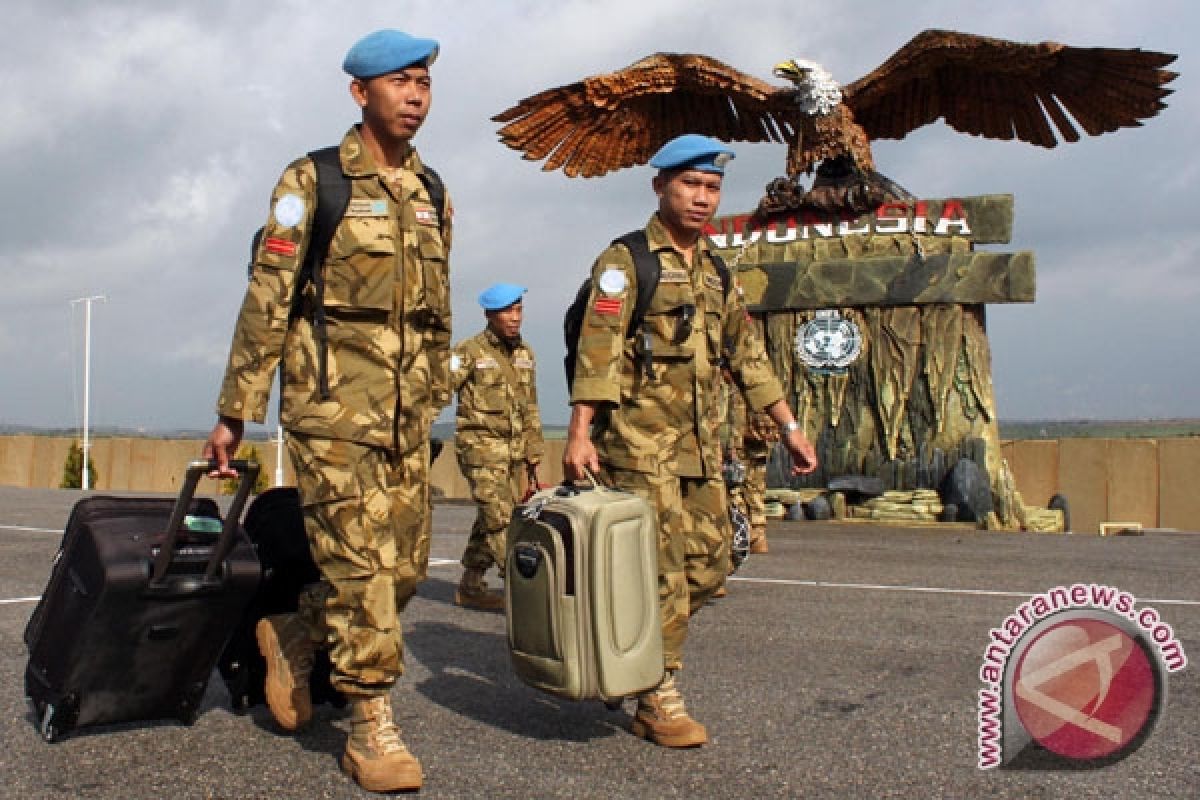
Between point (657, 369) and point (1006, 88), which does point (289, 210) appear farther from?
point (1006, 88)

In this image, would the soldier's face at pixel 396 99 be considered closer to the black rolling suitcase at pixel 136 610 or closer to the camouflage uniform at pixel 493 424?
the black rolling suitcase at pixel 136 610

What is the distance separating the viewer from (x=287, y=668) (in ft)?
11.0

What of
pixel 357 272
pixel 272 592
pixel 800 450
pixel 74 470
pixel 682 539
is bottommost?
pixel 74 470

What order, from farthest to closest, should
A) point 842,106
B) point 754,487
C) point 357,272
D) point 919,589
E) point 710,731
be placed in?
point 842,106 → point 754,487 → point 919,589 → point 710,731 → point 357,272

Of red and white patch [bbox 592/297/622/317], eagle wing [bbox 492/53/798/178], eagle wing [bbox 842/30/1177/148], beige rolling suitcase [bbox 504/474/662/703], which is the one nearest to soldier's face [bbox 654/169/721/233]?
Result: red and white patch [bbox 592/297/622/317]

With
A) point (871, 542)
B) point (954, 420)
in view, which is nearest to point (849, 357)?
point (954, 420)

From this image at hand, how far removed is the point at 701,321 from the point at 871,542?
7771 mm

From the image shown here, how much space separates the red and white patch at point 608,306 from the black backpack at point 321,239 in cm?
94

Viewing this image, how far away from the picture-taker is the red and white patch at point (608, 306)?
3.70 metres

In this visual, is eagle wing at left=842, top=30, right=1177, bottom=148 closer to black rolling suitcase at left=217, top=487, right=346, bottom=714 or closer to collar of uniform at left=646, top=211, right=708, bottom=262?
collar of uniform at left=646, top=211, right=708, bottom=262

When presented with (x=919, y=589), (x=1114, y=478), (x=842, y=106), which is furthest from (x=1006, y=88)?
(x=919, y=589)

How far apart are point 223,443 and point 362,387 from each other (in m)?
0.41

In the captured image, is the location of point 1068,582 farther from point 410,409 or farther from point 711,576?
point 410,409

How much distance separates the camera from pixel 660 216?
392cm
